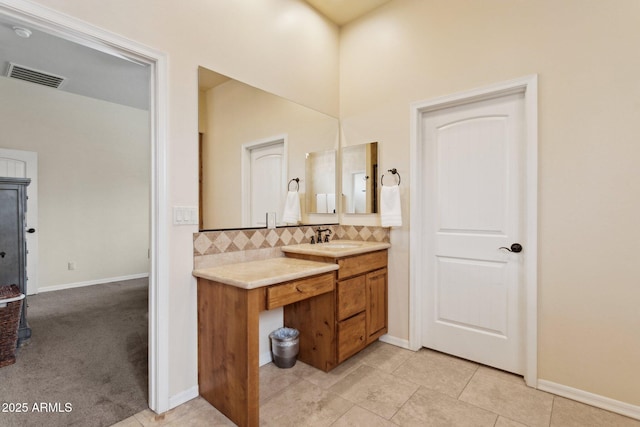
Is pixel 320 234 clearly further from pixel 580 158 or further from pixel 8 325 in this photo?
pixel 8 325

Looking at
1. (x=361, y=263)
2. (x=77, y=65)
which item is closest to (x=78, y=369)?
(x=361, y=263)

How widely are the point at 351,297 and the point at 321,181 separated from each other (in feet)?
4.00

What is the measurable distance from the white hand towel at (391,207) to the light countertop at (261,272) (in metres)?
0.75

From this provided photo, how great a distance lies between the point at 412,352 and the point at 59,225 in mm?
5260

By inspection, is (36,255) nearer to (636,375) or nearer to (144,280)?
(144,280)

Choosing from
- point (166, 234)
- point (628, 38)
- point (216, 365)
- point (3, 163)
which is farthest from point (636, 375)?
point (3, 163)

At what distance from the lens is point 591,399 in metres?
1.90

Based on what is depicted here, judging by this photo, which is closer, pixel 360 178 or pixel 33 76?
pixel 360 178

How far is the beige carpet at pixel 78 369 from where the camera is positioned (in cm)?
180

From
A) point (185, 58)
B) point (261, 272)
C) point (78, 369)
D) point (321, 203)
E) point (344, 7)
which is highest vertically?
point (344, 7)

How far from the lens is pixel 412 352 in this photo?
2.61 metres

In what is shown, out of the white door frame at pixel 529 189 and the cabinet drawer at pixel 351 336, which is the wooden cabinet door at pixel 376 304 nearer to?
the cabinet drawer at pixel 351 336

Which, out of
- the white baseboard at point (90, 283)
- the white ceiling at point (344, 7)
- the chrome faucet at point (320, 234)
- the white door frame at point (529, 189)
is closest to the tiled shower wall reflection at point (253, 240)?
the chrome faucet at point (320, 234)

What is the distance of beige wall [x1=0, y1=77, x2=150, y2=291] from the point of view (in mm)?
4363
